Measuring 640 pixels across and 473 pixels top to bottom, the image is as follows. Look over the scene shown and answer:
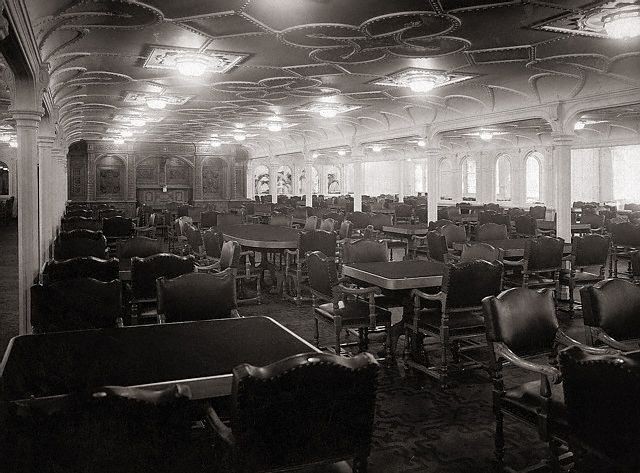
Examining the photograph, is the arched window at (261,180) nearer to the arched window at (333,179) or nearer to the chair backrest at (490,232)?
the arched window at (333,179)

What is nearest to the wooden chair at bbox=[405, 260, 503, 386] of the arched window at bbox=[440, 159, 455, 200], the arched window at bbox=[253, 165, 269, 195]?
the arched window at bbox=[440, 159, 455, 200]

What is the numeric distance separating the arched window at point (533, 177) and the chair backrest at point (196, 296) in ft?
59.4

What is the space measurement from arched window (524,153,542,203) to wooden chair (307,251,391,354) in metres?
16.4

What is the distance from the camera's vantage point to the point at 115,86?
10.0 meters

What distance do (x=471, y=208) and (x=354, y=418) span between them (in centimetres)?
1570

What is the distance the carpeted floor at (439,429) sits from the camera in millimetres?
3352

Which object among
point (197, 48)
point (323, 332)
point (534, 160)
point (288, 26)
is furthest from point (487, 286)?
point (534, 160)

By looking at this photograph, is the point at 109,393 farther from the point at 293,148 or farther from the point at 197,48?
the point at 293,148

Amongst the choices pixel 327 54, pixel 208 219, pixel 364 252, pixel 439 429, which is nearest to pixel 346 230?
pixel 327 54

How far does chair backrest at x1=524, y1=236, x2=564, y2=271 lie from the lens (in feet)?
21.6

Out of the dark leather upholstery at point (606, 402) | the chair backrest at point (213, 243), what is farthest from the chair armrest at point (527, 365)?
the chair backrest at point (213, 243)

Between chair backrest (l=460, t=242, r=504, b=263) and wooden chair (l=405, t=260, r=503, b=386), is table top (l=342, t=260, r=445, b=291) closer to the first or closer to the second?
wooden chair (l=405, t=260, r=503, b=386)

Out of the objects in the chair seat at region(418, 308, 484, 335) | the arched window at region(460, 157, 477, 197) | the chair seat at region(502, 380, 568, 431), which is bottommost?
the chair seat at region(502, 380, 568, 431)

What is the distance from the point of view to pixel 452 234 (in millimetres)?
8250
